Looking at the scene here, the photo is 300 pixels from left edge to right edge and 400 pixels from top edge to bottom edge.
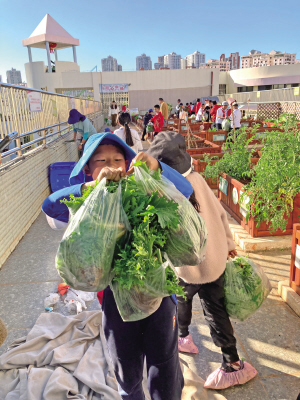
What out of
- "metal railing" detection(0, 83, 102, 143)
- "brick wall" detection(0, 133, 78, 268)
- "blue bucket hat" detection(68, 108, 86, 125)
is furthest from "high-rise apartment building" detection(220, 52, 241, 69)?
"brick wall" detection(0, 133, 78, 268)

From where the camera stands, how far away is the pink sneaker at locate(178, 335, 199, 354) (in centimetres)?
254

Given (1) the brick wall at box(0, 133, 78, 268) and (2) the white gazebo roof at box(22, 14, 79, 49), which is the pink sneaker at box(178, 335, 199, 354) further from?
(2) the white gazebo roof at box(22, 14, 79, 49)

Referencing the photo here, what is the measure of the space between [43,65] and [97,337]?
43122 mm

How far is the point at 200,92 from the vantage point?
3894 centimetres

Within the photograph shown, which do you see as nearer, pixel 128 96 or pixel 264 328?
pixel 264 328

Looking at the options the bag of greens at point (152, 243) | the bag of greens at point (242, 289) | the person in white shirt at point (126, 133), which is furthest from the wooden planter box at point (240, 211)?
the bag of greens at point (152, 243)

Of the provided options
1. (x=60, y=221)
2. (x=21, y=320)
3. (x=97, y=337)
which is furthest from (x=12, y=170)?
(x=60, y=221)

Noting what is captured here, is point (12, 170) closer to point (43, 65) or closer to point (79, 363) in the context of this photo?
point (79, 363)

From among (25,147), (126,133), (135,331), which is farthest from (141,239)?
(25,147)

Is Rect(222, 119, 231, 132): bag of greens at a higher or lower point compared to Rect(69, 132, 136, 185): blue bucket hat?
lower

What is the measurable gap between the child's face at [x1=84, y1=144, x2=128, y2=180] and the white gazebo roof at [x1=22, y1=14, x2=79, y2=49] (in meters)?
44.1

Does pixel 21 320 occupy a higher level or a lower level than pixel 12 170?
lower

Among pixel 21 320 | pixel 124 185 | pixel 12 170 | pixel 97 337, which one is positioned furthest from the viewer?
pixel 12 170

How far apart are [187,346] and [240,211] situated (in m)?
2.65
